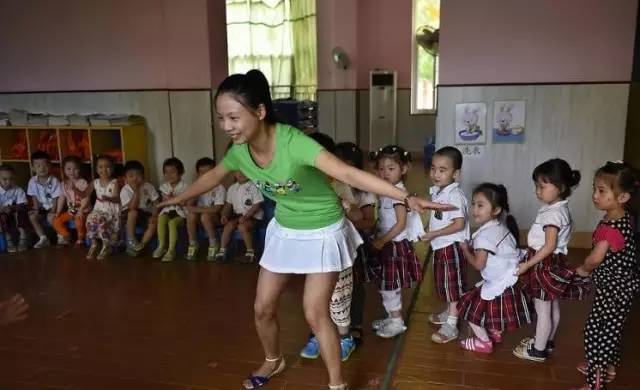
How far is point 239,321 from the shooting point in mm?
3256

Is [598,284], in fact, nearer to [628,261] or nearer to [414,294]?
[628,261]

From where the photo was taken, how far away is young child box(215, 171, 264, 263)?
14.3 ft

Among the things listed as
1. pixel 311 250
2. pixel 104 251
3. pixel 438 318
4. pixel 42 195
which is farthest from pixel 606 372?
pixel 42 195

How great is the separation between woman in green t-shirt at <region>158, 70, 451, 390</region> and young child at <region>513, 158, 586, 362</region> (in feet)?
2.79

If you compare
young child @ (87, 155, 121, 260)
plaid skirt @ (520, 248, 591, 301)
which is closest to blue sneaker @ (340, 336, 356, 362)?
plaid skirt @ (520, 248, 591, 301)

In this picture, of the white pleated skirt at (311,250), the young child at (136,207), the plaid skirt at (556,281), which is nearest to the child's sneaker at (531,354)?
the plaid skirt at (556,281)

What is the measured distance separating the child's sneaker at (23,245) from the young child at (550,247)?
4.25 m

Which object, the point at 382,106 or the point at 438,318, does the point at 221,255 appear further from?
the point at 382,106

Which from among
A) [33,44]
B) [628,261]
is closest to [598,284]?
[628,261]

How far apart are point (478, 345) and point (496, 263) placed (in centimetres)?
47

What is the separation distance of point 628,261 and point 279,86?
823cm

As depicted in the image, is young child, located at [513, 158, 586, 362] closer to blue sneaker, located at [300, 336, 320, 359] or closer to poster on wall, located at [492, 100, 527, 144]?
blue sneaker, located at [300, 336, 320, 359]

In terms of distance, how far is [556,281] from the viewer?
2.54 meters

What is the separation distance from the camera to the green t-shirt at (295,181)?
6.77 feet
